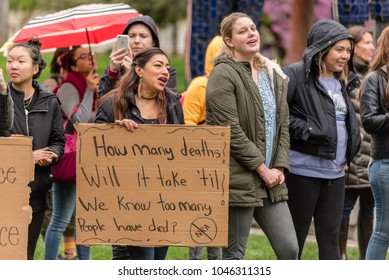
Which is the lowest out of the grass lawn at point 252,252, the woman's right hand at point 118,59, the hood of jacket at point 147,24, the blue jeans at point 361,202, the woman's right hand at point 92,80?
the grass lawn at point 252,252

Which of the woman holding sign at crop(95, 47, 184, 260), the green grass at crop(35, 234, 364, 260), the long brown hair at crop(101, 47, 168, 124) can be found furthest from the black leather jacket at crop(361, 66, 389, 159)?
the green grass at crop(35, 234, 364, 260)

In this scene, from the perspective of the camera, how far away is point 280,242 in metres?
6.89

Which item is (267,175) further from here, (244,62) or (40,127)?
(40,127)

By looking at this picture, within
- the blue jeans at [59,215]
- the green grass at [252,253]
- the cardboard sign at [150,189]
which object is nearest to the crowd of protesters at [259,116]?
the cardboard sign at [150,189]

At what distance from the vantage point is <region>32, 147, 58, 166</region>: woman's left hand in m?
7.19

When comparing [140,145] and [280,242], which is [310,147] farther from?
[140,145]

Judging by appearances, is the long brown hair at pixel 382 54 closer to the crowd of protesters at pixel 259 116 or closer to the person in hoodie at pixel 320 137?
the crowd of protesters at pixel 259 116

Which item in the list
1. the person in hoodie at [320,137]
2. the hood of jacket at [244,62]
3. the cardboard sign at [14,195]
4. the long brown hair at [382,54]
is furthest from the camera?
the long brown hair at [382,54]

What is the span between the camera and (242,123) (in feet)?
23.0

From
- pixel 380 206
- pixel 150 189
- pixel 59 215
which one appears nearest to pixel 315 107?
pixel 380 206

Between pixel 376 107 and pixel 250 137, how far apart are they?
115cm

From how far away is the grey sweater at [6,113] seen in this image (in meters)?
6.66

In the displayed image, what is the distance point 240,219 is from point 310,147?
0.83 meters

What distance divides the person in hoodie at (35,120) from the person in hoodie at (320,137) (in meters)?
1.57
